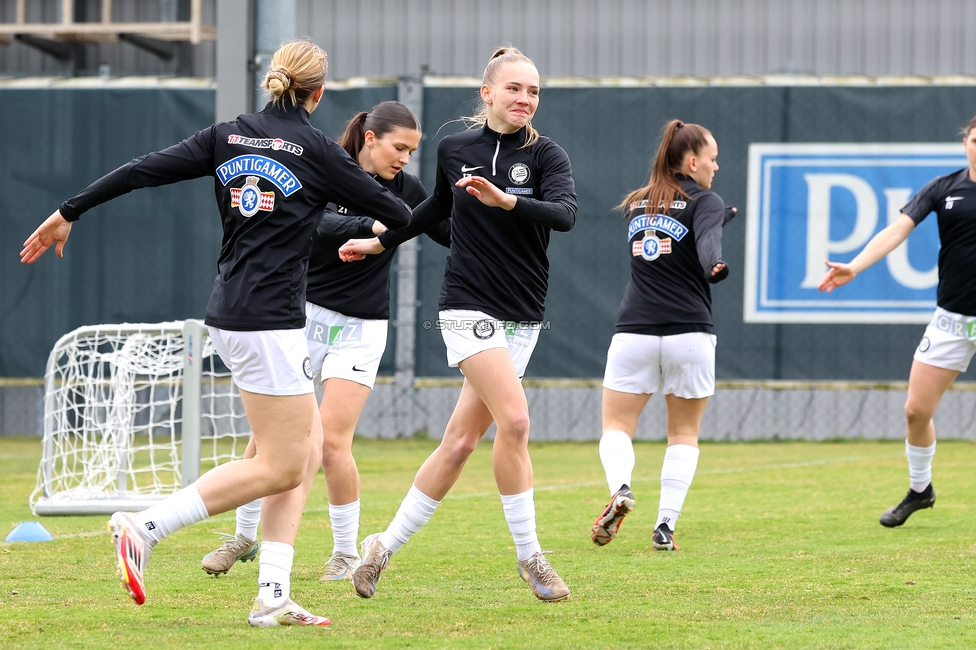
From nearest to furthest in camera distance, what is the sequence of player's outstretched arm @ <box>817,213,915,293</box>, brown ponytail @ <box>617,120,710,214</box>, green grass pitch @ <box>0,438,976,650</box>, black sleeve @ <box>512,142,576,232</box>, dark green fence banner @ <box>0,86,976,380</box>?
1. green grass pitch @ <box>0,438,976,650</box>
2. black sleeve @ <box>512,142,576,232</box>
3. brown ponytail @ <box>617,120,710,214</box>
4. player's outstretched arm @ <box>817,213,915,293</box>
5. dark green fence banner @ <box>0,86,976,380</box>

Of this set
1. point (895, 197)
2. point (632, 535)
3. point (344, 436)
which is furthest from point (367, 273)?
point (895, 197)

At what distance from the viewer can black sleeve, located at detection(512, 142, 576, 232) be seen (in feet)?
14.6

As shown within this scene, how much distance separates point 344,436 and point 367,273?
27.9 inches

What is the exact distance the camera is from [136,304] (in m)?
12.3

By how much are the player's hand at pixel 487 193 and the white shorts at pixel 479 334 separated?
0.46 m

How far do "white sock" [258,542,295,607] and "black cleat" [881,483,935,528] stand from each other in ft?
11.9

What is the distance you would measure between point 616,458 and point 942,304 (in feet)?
6.55

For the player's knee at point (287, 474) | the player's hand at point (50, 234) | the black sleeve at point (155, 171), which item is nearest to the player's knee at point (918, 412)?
the player's knee at point (287, 474)

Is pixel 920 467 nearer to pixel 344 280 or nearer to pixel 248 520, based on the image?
pixel 344 280

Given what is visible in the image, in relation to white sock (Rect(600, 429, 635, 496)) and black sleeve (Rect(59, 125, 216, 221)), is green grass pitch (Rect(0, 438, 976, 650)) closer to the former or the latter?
white sock (Rect(600, 429, 635, 496))

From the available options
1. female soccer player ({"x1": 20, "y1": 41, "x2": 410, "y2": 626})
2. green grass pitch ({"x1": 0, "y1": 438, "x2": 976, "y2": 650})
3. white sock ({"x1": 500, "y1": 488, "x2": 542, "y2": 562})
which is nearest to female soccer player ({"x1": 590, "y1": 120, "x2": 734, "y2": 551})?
green grass pitch ({"x1": 0, "y1": 438, "x2": 976, "y2": 650})

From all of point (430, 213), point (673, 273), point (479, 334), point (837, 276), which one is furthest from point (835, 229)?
point (479, 334)

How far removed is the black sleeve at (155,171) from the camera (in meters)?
4.07

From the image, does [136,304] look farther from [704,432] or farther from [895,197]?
[895,197]
